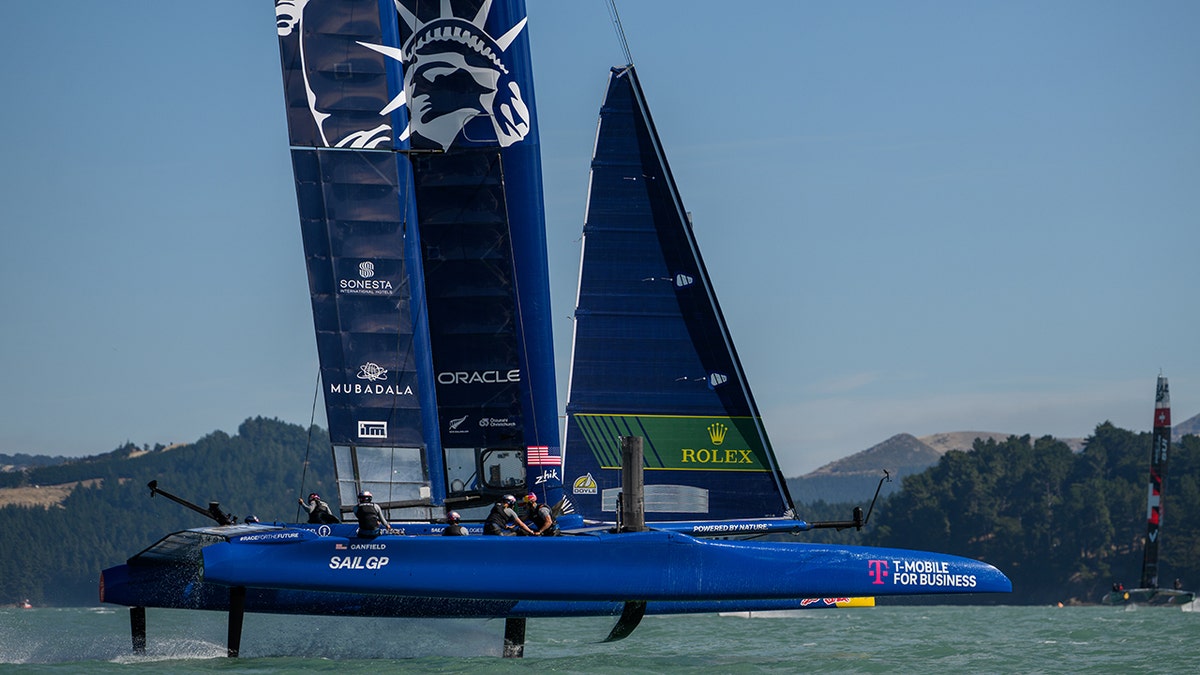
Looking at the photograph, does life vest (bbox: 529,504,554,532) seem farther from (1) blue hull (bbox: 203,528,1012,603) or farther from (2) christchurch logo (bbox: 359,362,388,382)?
(2) christchurch logo (bbox: 359,362,388,382)

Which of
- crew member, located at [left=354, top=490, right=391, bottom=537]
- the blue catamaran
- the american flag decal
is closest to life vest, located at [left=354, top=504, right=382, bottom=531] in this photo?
crew member, located at [left=354, top=490, right=391, bottom=537]

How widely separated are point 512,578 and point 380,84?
6.98 meters

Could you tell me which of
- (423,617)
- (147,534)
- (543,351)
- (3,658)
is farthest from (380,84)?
(147,534)

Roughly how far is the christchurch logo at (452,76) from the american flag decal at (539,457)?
440 cm

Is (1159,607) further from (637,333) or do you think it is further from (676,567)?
(676,567)

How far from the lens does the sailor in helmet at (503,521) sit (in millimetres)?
20109

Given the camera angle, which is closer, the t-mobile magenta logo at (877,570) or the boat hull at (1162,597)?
the t-mobile magenta logo at (877,570)

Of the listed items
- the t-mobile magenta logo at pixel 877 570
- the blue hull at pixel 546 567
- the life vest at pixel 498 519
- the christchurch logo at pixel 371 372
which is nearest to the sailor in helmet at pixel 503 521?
the life vest at pixel 498 519

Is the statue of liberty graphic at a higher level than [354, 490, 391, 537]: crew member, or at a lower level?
higher

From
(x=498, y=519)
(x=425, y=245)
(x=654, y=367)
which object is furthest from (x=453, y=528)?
(x=654, y=367)

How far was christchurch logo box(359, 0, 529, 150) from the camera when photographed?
2330cm

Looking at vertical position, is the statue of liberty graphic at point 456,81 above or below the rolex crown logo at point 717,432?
above

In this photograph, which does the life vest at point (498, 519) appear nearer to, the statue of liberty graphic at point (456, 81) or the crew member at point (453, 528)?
the crew member at point (453, 528)

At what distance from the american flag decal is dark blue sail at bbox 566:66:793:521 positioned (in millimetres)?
1429
